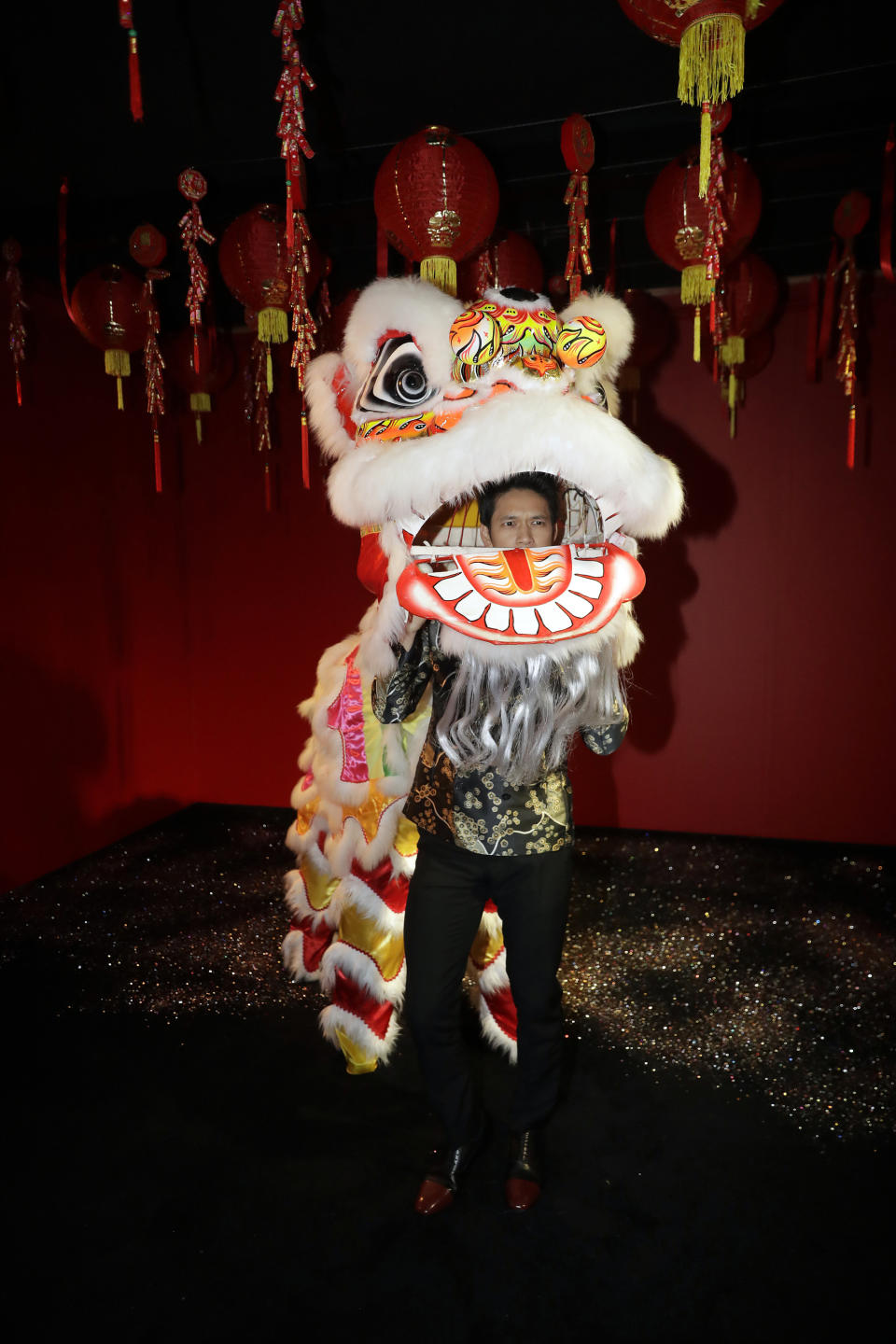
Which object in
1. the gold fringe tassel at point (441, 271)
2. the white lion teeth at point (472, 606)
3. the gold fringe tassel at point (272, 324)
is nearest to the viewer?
the white lion teeth at point (472, 606)

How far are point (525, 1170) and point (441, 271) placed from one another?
75.4 inches

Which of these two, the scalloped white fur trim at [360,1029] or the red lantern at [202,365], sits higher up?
the red lantern at [202,365]

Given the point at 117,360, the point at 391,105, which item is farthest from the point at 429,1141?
the point at 391,105

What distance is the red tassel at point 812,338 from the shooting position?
3.13 metres

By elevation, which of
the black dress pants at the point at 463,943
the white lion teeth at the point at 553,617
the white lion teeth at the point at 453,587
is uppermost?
the white lion teeth at the point at 453,587

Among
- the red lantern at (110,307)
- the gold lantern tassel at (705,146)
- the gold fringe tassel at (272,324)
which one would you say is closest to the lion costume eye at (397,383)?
the gold lantern tassel at (705,146)

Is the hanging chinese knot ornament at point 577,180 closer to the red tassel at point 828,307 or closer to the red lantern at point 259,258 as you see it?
the red lantern at point 259,258

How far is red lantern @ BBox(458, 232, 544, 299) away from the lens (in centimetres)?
241

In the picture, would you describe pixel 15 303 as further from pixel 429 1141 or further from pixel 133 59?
pixel 429 1141

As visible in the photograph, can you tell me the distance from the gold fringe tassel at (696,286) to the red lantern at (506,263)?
20.5 inches

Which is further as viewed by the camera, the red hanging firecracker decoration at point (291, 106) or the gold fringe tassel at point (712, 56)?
the red hanging firecracker decoration at point (291, 106)

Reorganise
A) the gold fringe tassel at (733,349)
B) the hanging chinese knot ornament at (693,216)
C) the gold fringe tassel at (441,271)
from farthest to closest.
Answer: the gold fringe tassel at (733,349) → the hanging chinese knot ornament at (693,216) → the gold fringe tassel at (441,271)

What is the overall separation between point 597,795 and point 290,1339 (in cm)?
262

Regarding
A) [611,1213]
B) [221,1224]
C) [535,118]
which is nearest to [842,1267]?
[611,1213]
